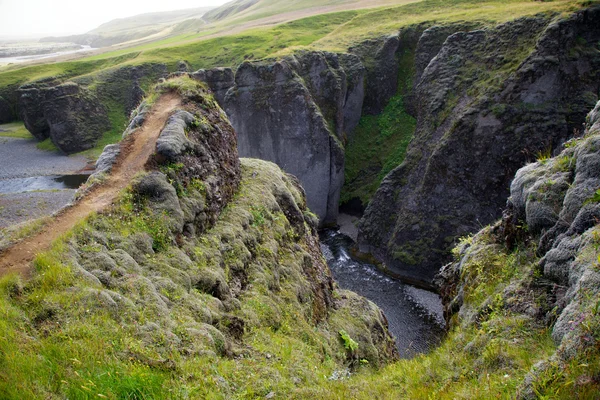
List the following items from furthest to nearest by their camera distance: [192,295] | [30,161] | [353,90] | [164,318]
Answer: [30,161] → [353,90] → [192,295] → [164,318]

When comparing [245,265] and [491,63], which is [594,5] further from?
[245,265]

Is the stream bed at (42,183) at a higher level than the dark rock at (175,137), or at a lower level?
lower

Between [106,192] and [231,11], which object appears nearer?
[106,192]

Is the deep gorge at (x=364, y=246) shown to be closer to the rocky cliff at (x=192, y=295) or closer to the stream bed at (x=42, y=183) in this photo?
the rocky cliff at (x=192, y=295)

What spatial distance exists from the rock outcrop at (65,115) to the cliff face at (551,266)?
78979mm

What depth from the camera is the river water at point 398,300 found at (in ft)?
100

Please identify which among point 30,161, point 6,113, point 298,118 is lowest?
point 30,161

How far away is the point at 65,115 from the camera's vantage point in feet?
252

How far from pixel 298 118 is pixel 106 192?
3814 centimetres

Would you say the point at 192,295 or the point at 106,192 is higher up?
the point at 106,192

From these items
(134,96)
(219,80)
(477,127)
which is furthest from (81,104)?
(477,127)

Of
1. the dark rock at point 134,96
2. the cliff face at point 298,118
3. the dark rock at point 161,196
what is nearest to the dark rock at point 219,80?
the cliff face at point 298,118

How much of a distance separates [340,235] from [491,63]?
24.8 meters

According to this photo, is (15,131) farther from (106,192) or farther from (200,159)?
(106,192)
